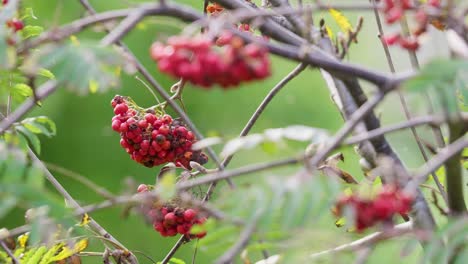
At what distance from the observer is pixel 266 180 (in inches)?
31.7

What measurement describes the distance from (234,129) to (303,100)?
0.98 ft

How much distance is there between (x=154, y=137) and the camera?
137 centimetres

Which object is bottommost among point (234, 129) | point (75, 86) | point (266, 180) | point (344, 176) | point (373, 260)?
point (234, 129)

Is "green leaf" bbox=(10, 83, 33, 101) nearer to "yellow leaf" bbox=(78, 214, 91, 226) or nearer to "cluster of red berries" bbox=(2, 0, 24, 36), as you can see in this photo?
"yellow leaf" bbox=(78, 214, 91, 226)

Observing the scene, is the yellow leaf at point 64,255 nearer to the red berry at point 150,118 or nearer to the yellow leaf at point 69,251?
the yellow leaf at point 69,251

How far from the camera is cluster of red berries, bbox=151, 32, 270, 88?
713mm

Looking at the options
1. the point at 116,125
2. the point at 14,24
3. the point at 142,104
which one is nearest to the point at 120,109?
the point at 116,125

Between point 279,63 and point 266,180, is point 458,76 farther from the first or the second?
point 279,63

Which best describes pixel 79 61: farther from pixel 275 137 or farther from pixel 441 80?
pixel 441 80

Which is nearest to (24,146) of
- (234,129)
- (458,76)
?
(458,76)

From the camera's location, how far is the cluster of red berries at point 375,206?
750 millimetres

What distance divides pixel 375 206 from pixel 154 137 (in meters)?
0.68

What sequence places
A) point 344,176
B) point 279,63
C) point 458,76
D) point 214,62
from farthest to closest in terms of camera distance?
point 279,63 < point 344,176 < point 458,76 < point 214,62

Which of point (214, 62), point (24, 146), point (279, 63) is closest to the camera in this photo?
point (214, 62)
